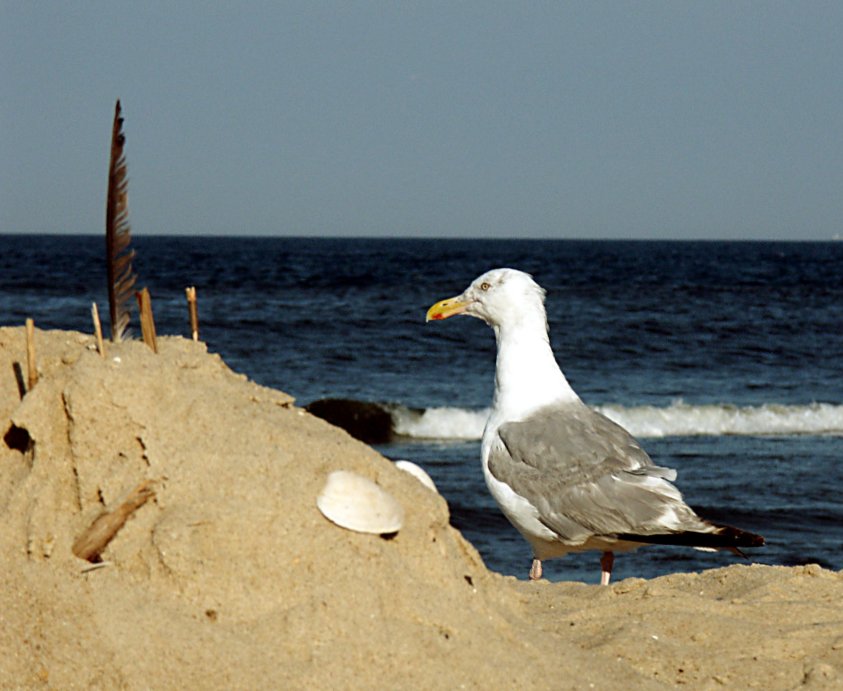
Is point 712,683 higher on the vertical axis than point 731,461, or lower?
higher

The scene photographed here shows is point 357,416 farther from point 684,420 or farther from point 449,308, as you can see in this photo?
point 449,308

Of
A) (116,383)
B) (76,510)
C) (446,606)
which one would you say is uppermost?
→ (116,383)

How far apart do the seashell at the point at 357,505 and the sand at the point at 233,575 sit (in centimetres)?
4

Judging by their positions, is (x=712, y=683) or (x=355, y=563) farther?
(x=712, y=683)

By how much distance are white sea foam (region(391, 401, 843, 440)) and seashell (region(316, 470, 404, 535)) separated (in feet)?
34.2

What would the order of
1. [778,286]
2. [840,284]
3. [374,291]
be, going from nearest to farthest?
[374,291] → [778,286] → [840,284]

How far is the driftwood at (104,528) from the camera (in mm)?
3279

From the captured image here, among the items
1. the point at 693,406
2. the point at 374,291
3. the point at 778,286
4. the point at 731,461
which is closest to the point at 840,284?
the point at 778,286

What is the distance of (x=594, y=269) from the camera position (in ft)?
163

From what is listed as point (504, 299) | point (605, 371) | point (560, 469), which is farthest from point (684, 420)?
point (560, 469)

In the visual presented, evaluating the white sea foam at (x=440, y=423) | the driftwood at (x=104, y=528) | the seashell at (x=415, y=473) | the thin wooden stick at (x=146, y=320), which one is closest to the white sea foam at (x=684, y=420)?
the white sea foam at (x=440, y=423)

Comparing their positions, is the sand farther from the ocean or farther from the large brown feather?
the ocean

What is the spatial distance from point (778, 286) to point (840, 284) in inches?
158

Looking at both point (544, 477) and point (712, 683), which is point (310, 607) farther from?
point (544, 477)
